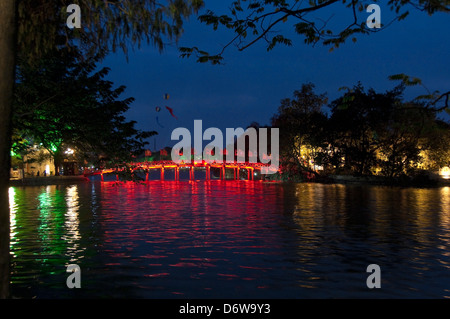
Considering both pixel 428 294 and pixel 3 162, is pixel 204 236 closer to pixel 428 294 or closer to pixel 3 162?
pixel 428 294

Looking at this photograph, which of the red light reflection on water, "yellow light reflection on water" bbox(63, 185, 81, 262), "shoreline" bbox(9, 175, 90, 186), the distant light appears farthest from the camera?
the distant light

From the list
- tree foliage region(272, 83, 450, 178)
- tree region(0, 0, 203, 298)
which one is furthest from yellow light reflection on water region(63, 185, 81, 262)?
tree foliage region(272, 83, 450, 178)

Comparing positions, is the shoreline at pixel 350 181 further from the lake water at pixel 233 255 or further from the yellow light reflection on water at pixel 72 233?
the yellow light reflection on water at pixel 72 233

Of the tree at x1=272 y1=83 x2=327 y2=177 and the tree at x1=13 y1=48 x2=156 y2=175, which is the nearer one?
the tree at x1=13 y1=48 x2=156 y2=175

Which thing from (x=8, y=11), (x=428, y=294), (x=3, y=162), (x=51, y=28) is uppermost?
(x=51, y=28)

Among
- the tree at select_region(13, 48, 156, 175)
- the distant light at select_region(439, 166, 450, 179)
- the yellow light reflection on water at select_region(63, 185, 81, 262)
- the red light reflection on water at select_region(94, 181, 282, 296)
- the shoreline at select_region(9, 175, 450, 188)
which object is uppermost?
the tree at select_region(13, 48, 156, 175)

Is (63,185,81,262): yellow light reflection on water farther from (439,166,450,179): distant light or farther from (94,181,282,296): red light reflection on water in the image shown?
(439,166,450,179): distant light

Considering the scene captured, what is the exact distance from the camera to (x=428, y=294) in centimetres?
862

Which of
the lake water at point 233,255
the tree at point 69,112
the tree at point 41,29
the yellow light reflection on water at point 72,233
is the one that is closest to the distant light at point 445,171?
the lake water at point 233,255

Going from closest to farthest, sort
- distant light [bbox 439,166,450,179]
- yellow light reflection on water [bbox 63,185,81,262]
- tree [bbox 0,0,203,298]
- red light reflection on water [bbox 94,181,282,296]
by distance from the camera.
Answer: tree [bbox 0,0,203,298], red light reflection on water [bbox 94,181,282,296], yellow light reflection on water [bbox 63,185,81,262], distant light [bbox 439,166,450,179]

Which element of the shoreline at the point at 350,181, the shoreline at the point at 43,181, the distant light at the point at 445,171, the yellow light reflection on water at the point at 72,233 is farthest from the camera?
the distant light at the point at 445,171

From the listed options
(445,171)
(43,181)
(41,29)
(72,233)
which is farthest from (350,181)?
(41,29)

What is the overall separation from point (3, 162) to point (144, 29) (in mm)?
3393
